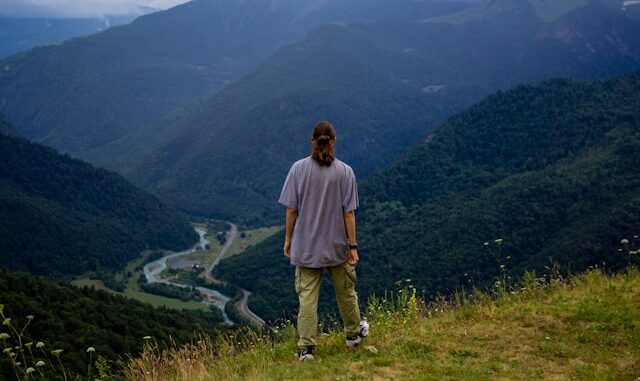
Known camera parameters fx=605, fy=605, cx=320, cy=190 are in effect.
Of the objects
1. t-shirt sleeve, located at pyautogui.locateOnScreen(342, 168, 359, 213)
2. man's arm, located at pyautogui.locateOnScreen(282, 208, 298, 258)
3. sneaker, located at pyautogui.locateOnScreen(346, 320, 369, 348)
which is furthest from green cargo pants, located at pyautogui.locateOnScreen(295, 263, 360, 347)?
t-shirt sleeve, located at pyautogui.locateOnScreen(342, 168, 359, 213)

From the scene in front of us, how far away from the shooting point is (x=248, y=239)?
131 m

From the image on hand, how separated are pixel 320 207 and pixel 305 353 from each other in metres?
1.88

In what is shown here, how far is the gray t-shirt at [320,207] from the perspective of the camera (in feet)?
24.3

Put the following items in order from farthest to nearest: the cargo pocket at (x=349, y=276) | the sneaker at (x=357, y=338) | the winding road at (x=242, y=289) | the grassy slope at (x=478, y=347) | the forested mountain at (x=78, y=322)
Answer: the winding road at (x=242, y=289) < the forested mountain at (x=78, y=322) < the sneaker at (x=357, y=338) < the cargo pocket at (x=349, y=276) < the grassy slope at (x=478, y=347)

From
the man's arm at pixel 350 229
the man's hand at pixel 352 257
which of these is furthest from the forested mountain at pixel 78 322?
the man's arm at pixel 350 229

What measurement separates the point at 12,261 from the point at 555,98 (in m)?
91.9

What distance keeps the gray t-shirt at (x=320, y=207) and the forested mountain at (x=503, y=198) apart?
1358 inches

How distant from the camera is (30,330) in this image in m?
31.7

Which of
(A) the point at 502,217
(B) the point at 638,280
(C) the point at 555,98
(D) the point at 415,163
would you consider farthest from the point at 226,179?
(B) the point at 638,280

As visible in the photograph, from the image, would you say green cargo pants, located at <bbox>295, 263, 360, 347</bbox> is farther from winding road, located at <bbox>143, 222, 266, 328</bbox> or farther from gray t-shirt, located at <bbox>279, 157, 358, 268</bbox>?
winding road, located at <bbox>143, 222, 266, 328</bbox>

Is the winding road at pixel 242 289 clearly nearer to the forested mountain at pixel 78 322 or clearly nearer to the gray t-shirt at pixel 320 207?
the forested mountain at pixel 78 322

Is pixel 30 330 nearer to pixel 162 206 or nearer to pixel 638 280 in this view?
pixel 638 280

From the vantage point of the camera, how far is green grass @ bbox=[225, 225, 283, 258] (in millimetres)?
120250

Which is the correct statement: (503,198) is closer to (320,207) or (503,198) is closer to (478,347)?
(478,347)
